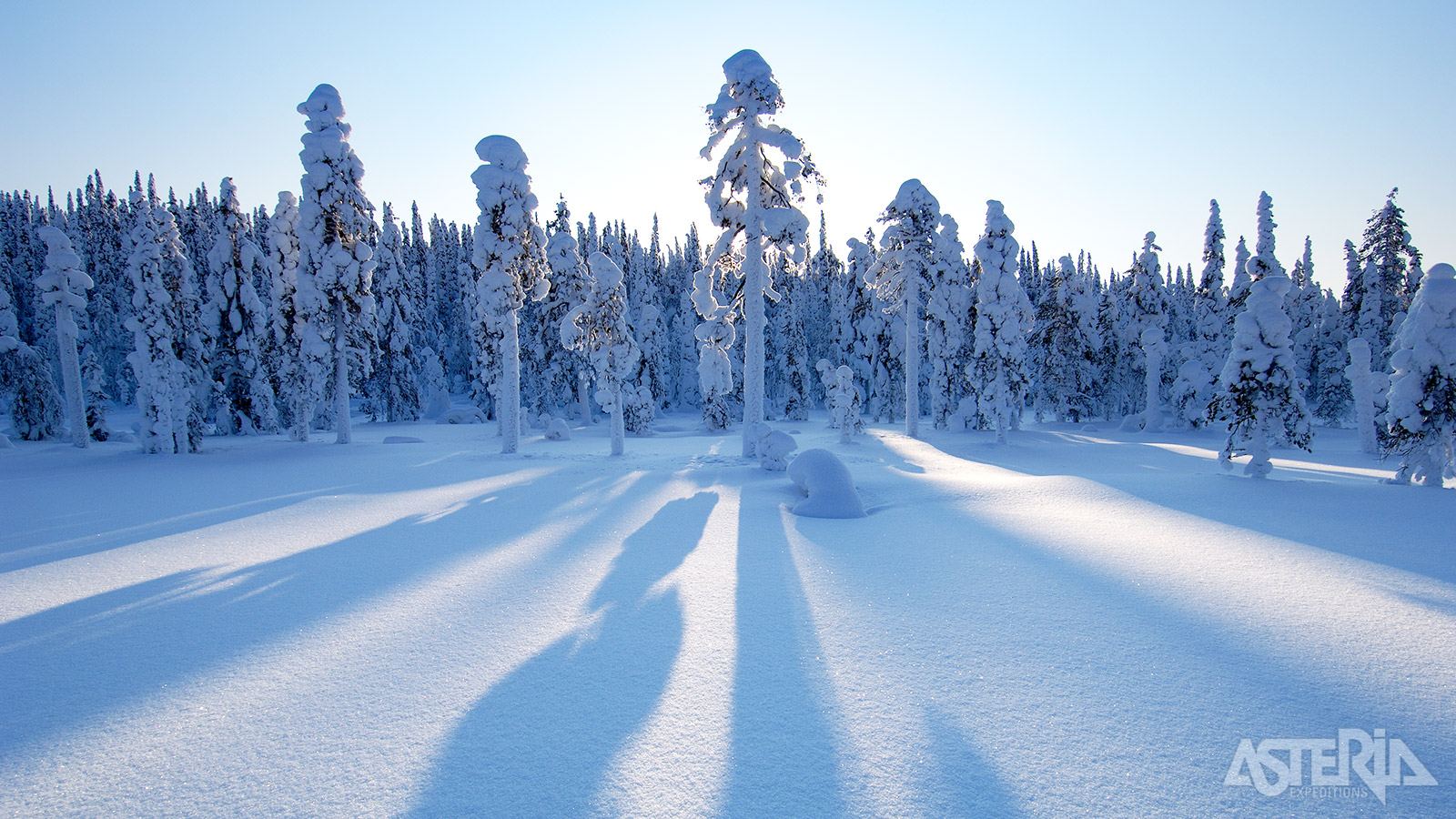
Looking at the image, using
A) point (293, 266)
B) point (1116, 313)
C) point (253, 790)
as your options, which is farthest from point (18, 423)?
point (1116, 313)

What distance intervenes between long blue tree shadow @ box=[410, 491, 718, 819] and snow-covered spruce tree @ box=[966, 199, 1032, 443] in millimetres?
22274

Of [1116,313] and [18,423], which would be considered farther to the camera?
[1116,313]

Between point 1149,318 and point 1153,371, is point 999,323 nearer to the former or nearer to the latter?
point 1153,371

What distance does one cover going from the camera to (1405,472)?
38.4 feet

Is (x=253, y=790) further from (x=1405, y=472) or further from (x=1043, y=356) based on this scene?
(x=1043, y=356)

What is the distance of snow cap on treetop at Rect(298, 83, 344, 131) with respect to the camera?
71.3ft

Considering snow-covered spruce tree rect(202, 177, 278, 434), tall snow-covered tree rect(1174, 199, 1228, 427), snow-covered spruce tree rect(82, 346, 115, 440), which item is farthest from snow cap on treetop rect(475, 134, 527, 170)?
tall snow-covered tree rect(1174, 199, 1228, 427)

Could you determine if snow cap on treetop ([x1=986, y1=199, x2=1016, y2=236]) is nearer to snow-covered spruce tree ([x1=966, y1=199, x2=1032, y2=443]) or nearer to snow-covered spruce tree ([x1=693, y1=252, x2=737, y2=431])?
snow-covered spruce tree ([x1=966, y1=199, x2=1032, y2=443])

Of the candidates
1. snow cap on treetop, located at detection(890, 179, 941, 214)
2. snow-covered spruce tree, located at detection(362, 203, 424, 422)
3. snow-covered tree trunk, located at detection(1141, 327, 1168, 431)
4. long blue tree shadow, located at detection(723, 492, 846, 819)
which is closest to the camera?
long blue tree shadow, located at detection(723, 492, 846, 819)

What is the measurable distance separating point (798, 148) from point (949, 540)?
12.6 metres

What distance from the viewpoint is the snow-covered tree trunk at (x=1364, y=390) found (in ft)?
64.8

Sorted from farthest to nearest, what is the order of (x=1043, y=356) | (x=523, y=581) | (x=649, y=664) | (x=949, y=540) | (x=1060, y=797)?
1. (x=1043, y=356)
2. (x=949, y=540)
3. (x=523, y=581)
4. (x=649, y=664)
5. (x=1060, y=797)

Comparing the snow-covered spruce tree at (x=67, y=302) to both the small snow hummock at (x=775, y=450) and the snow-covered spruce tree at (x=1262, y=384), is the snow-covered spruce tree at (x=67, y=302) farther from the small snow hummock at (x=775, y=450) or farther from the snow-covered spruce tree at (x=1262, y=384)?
the snow-covered spruce tree at (x=1262, y=384)

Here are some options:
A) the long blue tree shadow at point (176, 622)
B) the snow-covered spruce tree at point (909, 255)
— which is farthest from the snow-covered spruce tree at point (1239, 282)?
the long blue tree shadow at point (176, 622)
